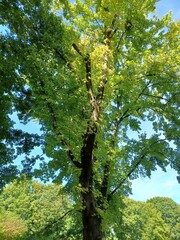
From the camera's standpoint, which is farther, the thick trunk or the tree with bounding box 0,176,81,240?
the tree with bounding box 0,176,81,240

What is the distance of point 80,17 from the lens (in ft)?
44.2

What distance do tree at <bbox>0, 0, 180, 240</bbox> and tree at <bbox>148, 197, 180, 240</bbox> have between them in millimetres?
58178

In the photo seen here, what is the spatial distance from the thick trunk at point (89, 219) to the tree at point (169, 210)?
6256 cm

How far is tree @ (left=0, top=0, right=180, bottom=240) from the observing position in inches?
370

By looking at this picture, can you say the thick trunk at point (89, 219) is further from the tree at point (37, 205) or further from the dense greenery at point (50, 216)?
the tree at point (37, 205)

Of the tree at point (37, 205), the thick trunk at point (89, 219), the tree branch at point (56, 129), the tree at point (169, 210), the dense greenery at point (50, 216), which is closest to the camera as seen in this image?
the thick trunk at point (89, 219)

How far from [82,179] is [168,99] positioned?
670 centimetres

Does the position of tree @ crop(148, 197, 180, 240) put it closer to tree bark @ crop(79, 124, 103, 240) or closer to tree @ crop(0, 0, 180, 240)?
tree @ crop(0, 0, 180, 240)

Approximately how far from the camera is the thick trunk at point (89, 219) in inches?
355

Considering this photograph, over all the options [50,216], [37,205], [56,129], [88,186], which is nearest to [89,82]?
[56,129]

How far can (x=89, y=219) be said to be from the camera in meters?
9.11

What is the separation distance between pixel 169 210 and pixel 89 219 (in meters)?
65.4

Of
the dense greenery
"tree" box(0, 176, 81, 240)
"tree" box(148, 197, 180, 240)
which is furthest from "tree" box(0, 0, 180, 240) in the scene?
"tree" box(148, 197, 180, 240)

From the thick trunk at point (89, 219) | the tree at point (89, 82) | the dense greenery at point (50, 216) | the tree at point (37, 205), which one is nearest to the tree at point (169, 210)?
the dense greenery at point (50, 216)
